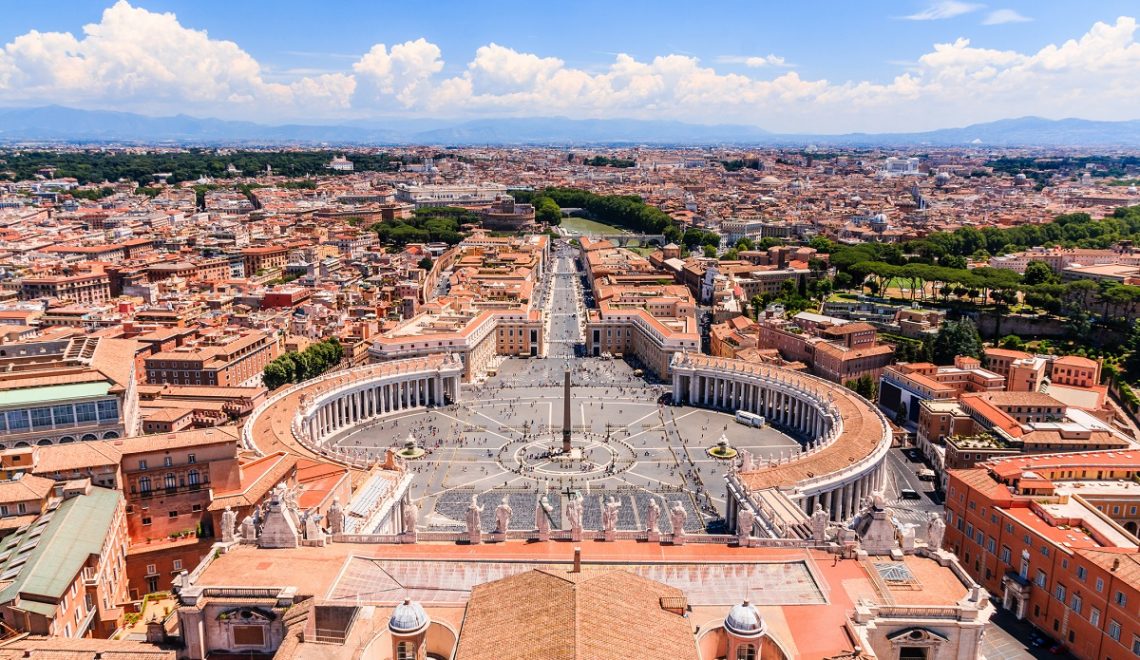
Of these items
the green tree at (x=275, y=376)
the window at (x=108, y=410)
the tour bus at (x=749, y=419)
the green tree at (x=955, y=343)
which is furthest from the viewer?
the green tree at (x=955, y=343)

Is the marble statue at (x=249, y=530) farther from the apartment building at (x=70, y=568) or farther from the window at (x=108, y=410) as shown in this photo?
the window at (x=108, y=410)

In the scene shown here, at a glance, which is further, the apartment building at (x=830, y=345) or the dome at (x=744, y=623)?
the apartment building at (x=830, y=345)

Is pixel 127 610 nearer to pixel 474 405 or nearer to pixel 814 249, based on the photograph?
pixel 474 405

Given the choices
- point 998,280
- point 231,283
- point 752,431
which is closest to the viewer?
point 752,431

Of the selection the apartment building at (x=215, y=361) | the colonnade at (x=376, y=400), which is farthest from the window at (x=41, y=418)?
the apartment building at (x=215, y=361)

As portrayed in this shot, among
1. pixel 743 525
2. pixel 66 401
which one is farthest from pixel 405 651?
pixel 66 401

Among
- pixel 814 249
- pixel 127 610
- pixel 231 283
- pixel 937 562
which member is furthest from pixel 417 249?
pixel 937 562

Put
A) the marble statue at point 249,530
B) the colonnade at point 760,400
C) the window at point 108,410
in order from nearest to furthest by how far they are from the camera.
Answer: the marble statue at point 249,530 → the window at point 108,410 → the colonnade at point 760,400
